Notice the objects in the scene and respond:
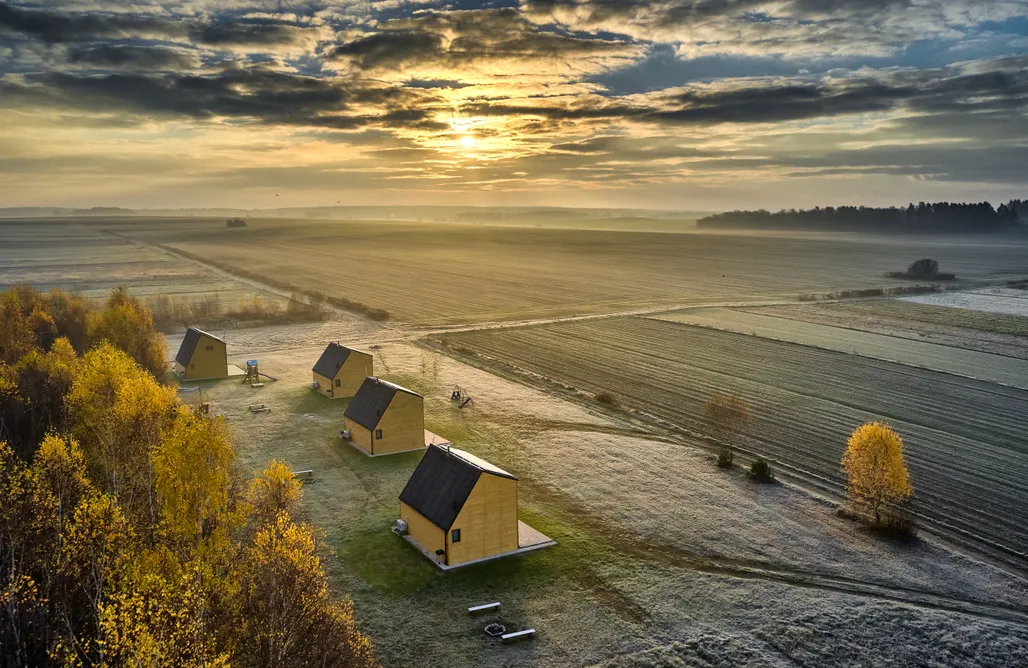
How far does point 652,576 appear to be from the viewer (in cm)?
3422

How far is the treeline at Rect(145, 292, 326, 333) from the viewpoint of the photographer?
103062 mm

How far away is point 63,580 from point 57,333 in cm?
5900

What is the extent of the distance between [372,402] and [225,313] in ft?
230

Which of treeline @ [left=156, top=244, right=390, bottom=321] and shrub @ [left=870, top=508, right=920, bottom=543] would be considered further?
treeline @ [left=156, top=244, right=390, bottom=321]

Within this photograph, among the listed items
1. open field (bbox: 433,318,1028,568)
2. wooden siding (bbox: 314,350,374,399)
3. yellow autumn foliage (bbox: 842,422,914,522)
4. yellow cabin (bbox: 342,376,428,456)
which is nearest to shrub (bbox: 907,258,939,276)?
open field (bbox: 433,318,1028,568)

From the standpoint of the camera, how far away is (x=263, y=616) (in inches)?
892

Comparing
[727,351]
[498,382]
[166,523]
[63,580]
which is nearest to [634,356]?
[727,351]

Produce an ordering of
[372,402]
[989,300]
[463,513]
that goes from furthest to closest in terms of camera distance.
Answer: [989,300] < [372,402] < [463,513]

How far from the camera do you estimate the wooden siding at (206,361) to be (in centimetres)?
6994

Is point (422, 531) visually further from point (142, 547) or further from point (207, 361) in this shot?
point (207, 361)

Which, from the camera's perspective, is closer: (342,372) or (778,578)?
(778,578)

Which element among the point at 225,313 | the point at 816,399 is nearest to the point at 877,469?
the point at 816,399

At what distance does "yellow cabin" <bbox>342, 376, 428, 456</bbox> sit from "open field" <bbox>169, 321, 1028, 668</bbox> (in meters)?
1.41

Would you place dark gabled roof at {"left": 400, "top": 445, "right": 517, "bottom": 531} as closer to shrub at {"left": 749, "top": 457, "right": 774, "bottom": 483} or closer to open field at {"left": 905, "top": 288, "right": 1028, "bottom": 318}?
shrub at {"left": 749, "top": 457, "right": 774, "bottom": 483}
